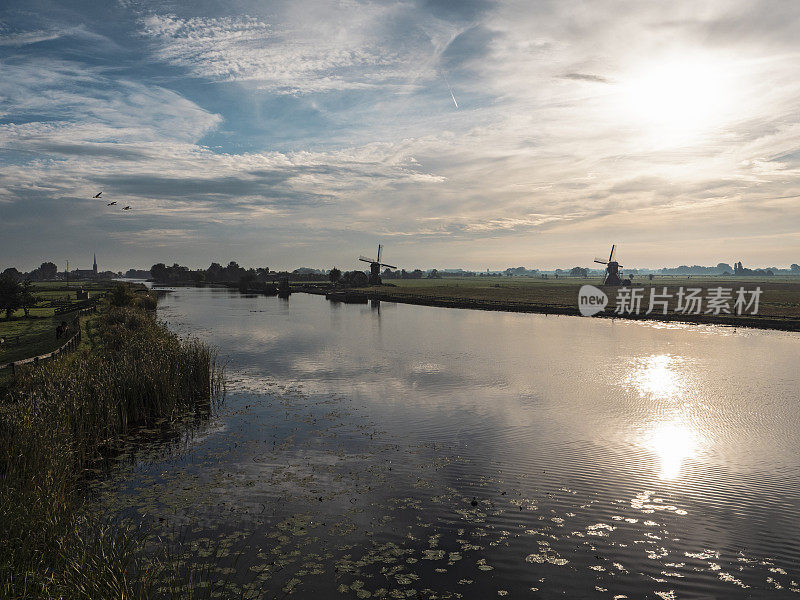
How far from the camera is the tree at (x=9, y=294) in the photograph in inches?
2080

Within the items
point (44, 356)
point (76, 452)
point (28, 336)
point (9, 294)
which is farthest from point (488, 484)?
point (9, 294)

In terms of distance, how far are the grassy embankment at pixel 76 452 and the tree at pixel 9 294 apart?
31.0 m

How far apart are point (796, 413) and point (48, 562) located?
29.8 meters

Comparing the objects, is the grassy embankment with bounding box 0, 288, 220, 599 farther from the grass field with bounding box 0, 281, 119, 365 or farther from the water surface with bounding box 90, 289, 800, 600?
the grass field with bounding box 0, 281, 119, 365

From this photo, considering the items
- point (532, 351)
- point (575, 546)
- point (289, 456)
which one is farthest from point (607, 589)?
point (532, 351)

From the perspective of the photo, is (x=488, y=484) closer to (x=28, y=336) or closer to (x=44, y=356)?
(x=44, y=356)

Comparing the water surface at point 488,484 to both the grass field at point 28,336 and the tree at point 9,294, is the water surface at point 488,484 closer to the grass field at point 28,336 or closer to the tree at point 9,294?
the grass field at point 28,336

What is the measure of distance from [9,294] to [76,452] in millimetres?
51056

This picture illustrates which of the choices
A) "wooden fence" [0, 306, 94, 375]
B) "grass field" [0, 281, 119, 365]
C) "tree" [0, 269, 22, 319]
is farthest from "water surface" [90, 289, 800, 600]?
"tree" [0, 269, 22, 319]

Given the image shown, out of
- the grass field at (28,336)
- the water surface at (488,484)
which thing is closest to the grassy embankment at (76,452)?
the water surface at (488,484)

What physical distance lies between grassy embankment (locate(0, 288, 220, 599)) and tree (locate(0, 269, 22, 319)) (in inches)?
1222

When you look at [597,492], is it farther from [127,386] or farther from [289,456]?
[127,386]

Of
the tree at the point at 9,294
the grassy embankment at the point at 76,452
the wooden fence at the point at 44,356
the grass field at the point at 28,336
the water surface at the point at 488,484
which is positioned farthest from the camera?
the tree at the point at 9,294

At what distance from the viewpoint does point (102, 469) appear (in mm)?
15945
